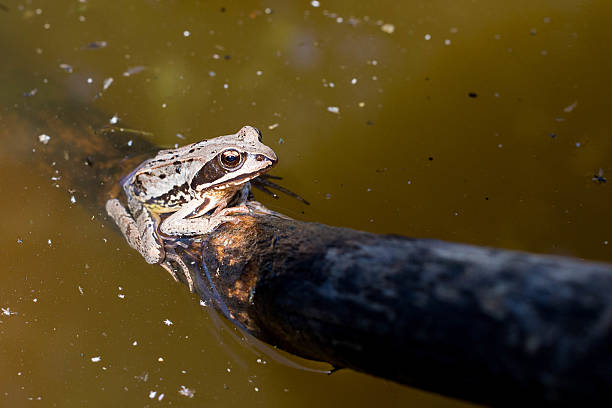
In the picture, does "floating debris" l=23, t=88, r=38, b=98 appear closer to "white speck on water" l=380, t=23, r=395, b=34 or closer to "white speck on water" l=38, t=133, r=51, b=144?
"white speck on water" l=38, t=133, r=51, b=144

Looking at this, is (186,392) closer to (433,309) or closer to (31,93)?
(433,309)

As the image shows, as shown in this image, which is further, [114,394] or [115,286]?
[115,286]

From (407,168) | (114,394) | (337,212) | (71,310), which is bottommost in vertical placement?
(114,394)

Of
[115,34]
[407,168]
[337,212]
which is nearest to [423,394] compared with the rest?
[337,212]

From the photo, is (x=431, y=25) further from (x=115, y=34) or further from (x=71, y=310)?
(x=71, y=310)

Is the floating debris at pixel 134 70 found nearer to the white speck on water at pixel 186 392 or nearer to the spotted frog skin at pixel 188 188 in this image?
the spotted frog skin at pixel 188 188

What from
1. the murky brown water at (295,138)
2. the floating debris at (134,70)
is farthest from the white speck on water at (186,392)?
the floating debris at (134,70)
